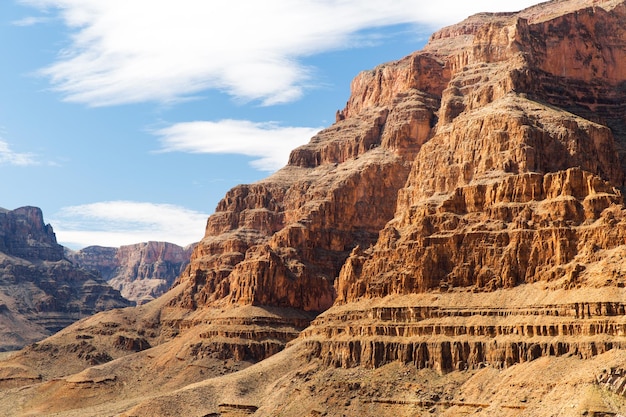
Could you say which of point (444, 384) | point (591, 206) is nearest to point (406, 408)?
point (444, 384)

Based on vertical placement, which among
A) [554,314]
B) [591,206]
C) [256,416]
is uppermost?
[591,206]

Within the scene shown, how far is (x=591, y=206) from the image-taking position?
19888cm

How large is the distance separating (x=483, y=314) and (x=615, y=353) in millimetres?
32771

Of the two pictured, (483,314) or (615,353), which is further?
(483,314)

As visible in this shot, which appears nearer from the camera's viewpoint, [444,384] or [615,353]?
[615,353]

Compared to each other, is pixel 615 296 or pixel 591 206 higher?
pixel 591 206

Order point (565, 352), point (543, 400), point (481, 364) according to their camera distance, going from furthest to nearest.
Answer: point (481, 364), point (565, 352), point (543, 400)

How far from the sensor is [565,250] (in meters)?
194

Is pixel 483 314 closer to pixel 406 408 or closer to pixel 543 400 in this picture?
pixel 406 408

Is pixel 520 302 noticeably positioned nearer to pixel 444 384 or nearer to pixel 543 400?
pixel 444 384

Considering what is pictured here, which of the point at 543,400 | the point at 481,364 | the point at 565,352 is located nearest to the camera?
the point at 543,400

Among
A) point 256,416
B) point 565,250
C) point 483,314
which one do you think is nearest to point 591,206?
point 565,250

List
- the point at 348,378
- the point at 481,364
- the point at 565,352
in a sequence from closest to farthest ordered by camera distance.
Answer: the point at 565,352 → the point at 481,364 → the point at 348,378

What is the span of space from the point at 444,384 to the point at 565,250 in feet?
99.7
